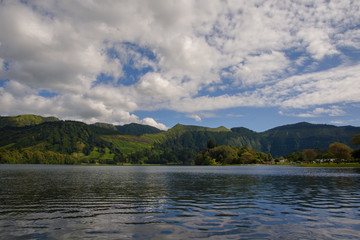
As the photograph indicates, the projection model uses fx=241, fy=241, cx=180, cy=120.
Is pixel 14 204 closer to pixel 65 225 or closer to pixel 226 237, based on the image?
pixel 65 225

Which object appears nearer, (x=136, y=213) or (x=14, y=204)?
(x=136, y=213)

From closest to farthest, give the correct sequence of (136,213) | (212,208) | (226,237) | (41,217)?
(226,237), (41,217), (136,213), (212,208)

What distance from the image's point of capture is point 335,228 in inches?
874

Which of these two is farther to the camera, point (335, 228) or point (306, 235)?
point (335, 228)

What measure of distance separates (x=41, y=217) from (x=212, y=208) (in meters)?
20.6

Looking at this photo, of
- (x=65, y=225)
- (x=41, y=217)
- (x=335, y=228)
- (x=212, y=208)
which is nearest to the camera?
(x=335, y=228)

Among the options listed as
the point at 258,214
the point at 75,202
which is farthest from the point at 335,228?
the point at 75,202

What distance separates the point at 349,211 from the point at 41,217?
37.0m

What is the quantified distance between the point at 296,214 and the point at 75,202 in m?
31.6

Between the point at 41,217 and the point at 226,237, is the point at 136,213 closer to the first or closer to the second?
the point at 41,217

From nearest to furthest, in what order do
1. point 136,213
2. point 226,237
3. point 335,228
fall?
point 226,237 < point 335,228 < point 136,213

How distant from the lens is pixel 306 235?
20.0 metres

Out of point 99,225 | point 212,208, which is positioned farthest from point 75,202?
point 212,208

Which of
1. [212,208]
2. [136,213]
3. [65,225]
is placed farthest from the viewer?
[212,208]
